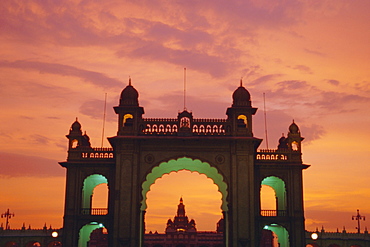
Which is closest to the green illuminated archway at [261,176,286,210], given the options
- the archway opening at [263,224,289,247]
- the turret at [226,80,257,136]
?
the archway opening at [263,224,289,247]

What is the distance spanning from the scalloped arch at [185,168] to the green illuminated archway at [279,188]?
4.31m

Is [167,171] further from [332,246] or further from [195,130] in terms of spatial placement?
[332,246]

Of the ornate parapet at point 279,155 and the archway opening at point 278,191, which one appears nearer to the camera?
the ornate parapet at point 279,155

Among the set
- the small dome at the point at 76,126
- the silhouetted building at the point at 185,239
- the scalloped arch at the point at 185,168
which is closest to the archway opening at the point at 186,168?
the scalloped arch at the point at 185,168

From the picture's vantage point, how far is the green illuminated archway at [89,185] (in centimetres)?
4262

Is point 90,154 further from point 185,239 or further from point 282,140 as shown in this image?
point 185,239

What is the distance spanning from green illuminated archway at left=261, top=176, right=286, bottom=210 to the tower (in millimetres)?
1088

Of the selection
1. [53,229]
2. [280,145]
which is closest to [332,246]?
[280,145]

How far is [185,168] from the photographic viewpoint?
142 ft

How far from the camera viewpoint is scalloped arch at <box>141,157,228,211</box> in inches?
1624

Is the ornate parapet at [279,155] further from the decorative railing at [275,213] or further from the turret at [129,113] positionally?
the turret at [129,113]

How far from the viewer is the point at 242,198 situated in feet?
130

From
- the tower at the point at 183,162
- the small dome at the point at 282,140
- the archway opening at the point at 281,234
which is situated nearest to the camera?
the tower at the point at 183,162

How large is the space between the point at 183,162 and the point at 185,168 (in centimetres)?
124
